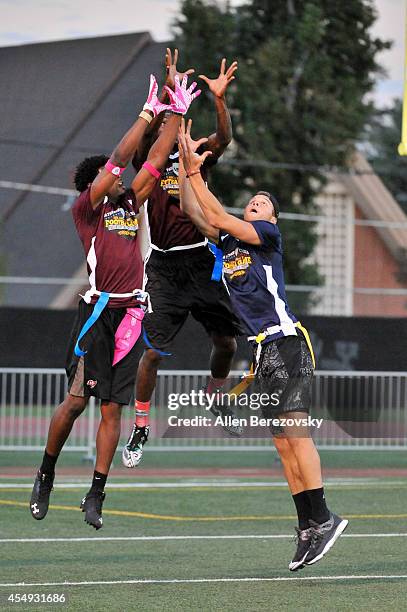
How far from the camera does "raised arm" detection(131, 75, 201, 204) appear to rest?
8711 mm

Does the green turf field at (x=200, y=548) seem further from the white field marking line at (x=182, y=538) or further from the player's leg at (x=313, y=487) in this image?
the player's leg at (x=313, y=487)

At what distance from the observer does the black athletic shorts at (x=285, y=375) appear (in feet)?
28.6

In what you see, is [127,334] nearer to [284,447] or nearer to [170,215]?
[170,215]

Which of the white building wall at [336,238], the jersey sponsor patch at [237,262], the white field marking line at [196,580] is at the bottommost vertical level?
the white building wall at [336,238]

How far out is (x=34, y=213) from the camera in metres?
28.3

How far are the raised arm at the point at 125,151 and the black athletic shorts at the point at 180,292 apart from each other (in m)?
0.89

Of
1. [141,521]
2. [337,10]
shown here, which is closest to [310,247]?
[337,10]

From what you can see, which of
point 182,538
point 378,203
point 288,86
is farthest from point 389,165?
point 182,538

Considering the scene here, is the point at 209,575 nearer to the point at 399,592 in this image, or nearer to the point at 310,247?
the point at 399,592

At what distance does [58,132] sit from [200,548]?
17698 millimetres

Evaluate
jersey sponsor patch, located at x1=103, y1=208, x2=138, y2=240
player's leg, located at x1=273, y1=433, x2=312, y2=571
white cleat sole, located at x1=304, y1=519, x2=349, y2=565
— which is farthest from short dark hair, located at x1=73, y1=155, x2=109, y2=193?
white cleat sole, located at x1=304, y1=519, x2=349, y2=565

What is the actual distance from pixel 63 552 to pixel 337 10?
17.1 metres

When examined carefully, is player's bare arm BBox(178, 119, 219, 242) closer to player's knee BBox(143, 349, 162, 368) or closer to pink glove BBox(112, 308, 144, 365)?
pink glove BBox(112, 308, 144, 365)

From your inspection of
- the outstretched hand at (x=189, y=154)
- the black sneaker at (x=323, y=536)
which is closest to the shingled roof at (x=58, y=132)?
the outstretched hand at (x=189, y=154)
